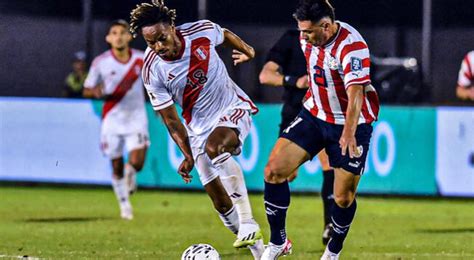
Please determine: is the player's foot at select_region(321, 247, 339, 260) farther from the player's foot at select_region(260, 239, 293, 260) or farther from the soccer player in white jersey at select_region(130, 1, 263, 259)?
the soccer player in white jersey at select_region(130, 1, 263, 259)

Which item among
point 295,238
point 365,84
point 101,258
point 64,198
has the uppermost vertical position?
point 365,84

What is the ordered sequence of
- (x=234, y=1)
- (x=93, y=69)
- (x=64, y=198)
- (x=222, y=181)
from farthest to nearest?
(x=234, y=1)
(x=64, y=198)
(x=93, y=69)
(x=222, y=181)

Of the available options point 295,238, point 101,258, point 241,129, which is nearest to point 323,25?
point 241,129

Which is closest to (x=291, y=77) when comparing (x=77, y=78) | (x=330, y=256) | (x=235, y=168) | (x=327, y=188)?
(x=327, y=188)

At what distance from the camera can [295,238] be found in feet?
42.6

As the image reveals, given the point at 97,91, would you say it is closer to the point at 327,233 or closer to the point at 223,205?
the point at 327,233

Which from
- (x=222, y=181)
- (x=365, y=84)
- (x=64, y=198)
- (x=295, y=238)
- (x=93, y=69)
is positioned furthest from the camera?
(x=64, y=198)

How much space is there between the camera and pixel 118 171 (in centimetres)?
1555

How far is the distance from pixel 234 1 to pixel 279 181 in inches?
516

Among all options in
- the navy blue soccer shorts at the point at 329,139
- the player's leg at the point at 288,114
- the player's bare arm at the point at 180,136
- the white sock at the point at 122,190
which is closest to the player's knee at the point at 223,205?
the player's bare arm at the point at 180,136

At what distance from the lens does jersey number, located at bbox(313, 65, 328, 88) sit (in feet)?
32.8

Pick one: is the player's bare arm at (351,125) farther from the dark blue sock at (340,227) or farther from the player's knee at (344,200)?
the dark blue sock at (340,227)

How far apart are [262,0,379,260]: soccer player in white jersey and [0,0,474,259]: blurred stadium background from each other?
134 cm

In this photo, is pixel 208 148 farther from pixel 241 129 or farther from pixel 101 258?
pixel 101 258
